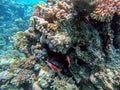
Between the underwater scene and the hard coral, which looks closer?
the hard coral

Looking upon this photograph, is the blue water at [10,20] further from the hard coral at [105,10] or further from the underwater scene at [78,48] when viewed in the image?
the hard coral at [105,10]

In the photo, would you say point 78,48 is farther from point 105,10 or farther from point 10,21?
point 10,21

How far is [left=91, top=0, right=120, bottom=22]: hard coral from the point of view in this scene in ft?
11.3

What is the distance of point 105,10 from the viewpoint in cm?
346

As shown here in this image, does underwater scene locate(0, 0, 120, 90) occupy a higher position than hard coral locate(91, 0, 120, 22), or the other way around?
hard coral locate(91, 0, 120, 22)

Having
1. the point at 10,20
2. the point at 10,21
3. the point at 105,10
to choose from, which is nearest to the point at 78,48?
the point at 105,10

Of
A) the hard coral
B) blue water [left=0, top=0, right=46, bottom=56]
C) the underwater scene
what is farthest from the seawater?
the hard coral

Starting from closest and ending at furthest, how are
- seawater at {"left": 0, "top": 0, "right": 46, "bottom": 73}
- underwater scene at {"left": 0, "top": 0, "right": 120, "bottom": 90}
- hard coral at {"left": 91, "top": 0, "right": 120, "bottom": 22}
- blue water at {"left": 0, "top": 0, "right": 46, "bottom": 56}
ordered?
A: hard coral at {"left": 91, "top": 0, "right": 120, "bottom": 22}, underwater scene at {"left": 0, "top": 0, "right": 120, "bottom": 90}, seawater at {"left": 0, "top": 0, "right": 46, "bottom": 73}, blue water at {"left": 0, "top": 0, "right": 46, "bottom": 56}

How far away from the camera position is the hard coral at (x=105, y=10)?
11.3 feet

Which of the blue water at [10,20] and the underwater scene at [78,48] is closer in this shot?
the underwater scene at [78,48]

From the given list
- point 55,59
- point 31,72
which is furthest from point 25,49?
point 55,59

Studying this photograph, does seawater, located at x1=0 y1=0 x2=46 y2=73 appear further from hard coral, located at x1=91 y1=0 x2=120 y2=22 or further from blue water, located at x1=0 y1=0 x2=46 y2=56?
hard coral, located at x1=91 y1=0 x2=120 y2=22

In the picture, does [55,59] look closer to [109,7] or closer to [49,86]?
[49,86]

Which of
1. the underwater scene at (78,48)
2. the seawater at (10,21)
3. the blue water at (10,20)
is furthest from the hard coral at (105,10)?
the blue water at (10,20)
